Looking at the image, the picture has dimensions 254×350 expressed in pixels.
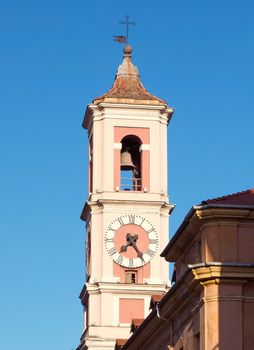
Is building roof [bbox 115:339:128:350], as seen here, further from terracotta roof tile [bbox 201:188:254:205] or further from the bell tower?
terracotta roof tile [bbox 201:188:254:205]

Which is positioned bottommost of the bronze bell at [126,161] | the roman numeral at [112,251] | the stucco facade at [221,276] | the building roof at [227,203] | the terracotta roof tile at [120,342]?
the stucco facade at [221,276]

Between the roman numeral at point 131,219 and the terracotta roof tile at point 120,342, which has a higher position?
the roman numeral at point 131,219

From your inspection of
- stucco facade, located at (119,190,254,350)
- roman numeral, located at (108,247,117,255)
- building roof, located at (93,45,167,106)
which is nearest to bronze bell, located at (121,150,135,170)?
building roof, located at (93,45,167,106)

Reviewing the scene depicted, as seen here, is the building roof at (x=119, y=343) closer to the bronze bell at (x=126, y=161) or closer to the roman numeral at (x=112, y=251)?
the roman numeral at (x=112, y=251)

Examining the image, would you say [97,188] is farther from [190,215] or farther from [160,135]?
[190,215]

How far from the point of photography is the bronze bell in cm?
7538

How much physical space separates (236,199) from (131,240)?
1256 inches

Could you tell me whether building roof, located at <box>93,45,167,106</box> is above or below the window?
above

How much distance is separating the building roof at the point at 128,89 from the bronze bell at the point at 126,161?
320 centimetres

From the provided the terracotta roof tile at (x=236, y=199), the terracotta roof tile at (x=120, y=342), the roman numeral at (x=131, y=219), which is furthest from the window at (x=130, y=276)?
the terracotta roof tile at (x=236, y=199)

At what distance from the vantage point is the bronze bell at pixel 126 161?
247 ft

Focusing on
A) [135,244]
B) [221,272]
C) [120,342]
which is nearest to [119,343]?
[120,342]

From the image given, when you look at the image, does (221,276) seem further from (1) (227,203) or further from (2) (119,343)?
(2) (119,343)

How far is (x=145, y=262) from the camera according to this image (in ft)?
239
